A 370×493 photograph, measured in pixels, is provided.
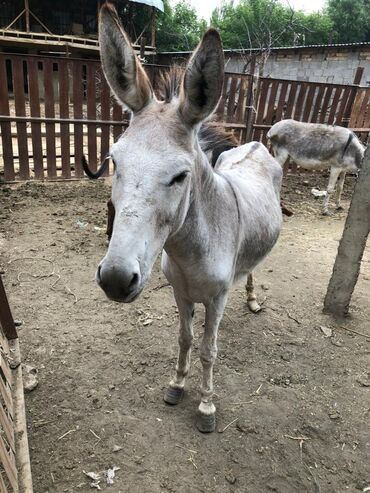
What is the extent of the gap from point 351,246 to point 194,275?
2036 mm

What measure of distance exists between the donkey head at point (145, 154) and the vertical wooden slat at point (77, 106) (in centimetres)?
551

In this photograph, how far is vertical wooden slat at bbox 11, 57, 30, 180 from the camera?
6.09 meters

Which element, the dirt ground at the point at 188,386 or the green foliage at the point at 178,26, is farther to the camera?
the green foliage at the point at 178,26

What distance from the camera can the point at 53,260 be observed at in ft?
14.2

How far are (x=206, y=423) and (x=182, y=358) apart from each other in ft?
1.54

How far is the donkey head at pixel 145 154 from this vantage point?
4.12ft

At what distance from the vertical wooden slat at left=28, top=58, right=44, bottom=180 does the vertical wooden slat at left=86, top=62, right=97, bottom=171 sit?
894 millimetres

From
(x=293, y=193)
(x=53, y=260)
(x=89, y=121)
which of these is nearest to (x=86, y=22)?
(x=89, y=121)

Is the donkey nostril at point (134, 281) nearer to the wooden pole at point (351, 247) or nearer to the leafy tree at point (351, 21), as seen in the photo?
the wooden pole at point (351, 247)

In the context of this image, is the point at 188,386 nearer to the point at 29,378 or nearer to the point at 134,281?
the point at 29,378

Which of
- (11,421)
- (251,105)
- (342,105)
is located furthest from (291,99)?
(11,421)

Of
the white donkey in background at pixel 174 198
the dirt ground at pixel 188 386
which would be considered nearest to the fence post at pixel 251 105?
the dirt ground at pixel 188 386

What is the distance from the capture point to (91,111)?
6746 mm

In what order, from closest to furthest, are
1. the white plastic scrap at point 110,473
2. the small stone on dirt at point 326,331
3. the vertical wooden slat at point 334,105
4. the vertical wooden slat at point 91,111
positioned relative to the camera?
the white plastic scrap at point 110,473, the small stone on dirt at point 326,331, the vertical wooden slat at point 91,111, the vertical wooden slat at point 334,105
